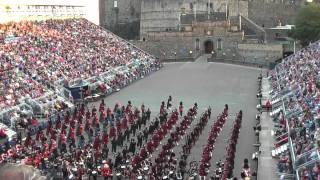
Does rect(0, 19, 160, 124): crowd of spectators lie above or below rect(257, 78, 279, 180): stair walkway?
above

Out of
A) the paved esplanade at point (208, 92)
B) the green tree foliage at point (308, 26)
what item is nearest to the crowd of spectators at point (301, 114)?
the paved esplanade at point (208, 92)

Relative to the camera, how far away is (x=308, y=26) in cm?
5678

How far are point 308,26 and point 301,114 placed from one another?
3668cm

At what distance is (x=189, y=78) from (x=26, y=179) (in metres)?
41.5

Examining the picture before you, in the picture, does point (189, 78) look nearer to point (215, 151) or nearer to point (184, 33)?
point (184, 33)

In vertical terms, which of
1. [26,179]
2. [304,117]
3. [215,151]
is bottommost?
[215,151]

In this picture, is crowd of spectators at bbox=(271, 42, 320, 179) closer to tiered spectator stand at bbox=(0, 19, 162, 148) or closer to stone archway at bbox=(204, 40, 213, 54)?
tiered spectator stand at bbox=(0, 19, 162, 148)

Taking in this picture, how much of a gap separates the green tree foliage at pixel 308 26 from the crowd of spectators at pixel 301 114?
19019mm

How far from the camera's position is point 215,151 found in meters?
21.0

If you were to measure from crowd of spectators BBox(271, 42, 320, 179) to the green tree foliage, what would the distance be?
19019 millimetres

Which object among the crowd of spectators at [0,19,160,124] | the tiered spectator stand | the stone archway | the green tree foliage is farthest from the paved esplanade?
the green tree foliage

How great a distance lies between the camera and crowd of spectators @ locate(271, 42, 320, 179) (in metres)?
16.9

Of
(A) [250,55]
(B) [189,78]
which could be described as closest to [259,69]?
(A) [250,55]

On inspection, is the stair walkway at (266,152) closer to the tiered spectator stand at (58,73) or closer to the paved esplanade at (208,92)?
the paved esplanade at (208,92)
